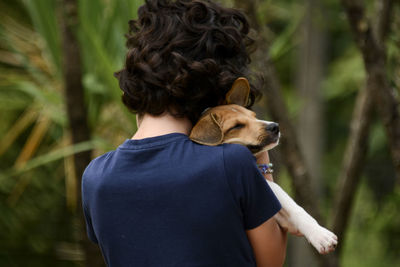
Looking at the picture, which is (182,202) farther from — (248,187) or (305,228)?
(305,228)

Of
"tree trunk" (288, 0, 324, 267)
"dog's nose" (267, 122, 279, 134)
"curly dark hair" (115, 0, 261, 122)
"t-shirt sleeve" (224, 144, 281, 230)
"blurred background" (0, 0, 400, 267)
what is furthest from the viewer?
"tree trunk" (288, 0, 324, 267)

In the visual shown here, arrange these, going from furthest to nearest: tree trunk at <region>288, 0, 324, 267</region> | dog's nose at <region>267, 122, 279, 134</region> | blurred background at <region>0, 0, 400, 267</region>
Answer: tree trunk at <region>288, 0, 324, 267</region> → blurred background at <region>0, 0, 400, 267</region> → dog's nose at <region>267, 122, 279, 134</region>

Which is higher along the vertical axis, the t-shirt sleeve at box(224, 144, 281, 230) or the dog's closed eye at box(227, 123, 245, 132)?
the dog's closed eye at box(227, 123, 245, 132)

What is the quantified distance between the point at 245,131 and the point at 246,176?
0.28 metres

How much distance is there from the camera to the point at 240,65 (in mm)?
1687

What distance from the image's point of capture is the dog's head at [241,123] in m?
1.62

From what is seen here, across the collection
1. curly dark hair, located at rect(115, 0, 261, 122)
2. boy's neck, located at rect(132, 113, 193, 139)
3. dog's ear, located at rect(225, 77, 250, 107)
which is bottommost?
boy's neck, located at rect(132, 113, 193, 139)

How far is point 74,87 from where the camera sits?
3.58m

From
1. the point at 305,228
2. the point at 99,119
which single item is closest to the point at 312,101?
the point at 99,119

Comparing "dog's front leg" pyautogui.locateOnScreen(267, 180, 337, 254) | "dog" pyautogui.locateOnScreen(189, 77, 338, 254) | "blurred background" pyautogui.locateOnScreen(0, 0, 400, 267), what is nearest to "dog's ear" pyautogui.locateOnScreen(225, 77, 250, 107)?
"dog" pyautogui.locateOnScreen(189, 77, 338, 254)

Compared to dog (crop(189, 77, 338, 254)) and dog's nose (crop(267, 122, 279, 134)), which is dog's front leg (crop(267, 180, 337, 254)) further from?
dog's nose (crop(267, 122, 279, 134))

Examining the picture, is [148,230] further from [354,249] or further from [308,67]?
[308,67]

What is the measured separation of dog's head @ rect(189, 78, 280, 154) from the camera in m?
1.62

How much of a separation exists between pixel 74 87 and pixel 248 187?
241 centimetres
